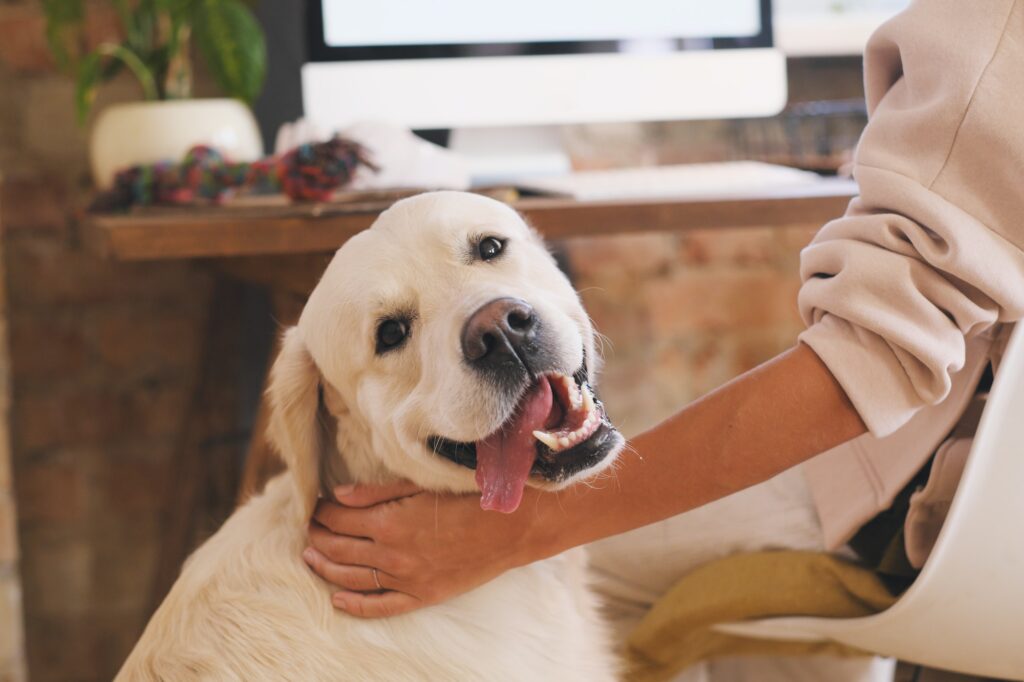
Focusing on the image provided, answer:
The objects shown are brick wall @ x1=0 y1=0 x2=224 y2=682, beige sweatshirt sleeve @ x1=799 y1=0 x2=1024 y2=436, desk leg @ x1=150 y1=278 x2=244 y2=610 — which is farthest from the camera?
brick wall @ x1=0 y1=0 x2=224 y2=682

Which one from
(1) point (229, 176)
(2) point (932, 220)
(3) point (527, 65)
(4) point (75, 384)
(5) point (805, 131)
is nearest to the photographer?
(2) point (932, 220)

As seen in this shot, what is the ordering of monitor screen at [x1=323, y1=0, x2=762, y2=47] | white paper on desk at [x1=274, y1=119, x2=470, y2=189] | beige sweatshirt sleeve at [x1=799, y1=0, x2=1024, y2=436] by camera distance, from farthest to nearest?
monitor screen at [x1=323, y1=0, x2=762, y2=47]
white paper on desk at [x1=274, y1=119, x2=470, y2=189]
beige sweatshirt sleeve at [x1=799, y1=0, x2=1024, y2=436]

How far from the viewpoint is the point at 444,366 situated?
0.82 meters

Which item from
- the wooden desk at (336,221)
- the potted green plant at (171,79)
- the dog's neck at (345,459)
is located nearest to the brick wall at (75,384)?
the potted green plant at (171,79)

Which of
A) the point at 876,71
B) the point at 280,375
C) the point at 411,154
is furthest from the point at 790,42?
the point at 280,375

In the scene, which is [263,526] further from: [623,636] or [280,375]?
[623,636]

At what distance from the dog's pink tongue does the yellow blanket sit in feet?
1.08

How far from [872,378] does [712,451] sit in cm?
14

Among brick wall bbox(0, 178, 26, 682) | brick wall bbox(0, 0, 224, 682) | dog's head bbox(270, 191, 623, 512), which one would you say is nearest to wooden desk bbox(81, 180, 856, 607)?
dog's head bbox(270, 191, 623, 512)

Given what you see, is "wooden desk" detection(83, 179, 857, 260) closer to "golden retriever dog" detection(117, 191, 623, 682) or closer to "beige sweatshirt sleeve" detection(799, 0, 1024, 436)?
"golden retriever dog" detection(117, 191, 623, 682)

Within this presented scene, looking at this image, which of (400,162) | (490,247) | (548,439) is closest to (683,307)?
(400,162)

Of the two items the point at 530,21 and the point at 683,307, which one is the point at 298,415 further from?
the point at 683,307

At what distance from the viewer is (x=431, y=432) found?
0.84m

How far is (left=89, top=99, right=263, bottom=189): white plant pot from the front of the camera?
1.50 m
